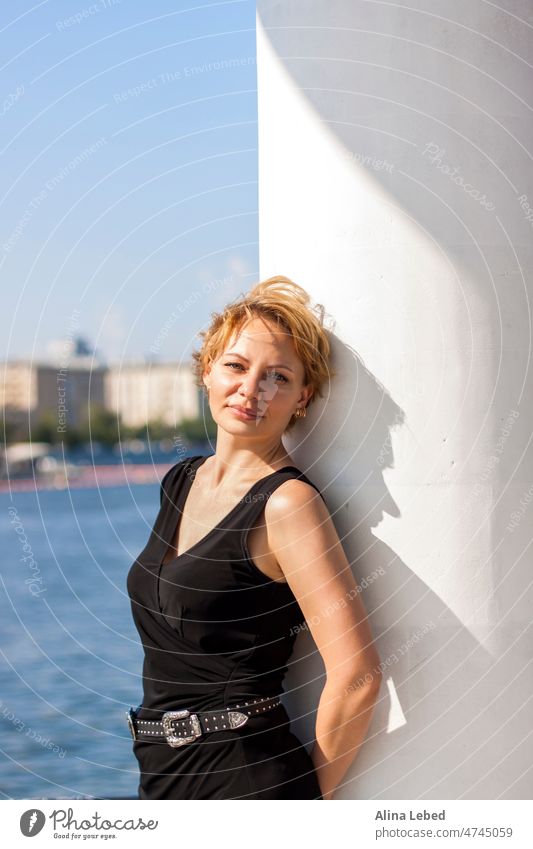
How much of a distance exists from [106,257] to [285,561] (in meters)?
1.16

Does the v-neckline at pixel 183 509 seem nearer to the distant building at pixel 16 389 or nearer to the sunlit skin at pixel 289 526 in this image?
the sunlit skin at pixel 289 526

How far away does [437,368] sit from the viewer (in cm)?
251

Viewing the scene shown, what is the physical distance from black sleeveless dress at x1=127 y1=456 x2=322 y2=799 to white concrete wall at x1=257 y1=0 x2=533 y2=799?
0.21 metres

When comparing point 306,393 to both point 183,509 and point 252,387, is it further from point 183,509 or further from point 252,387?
point 183,509

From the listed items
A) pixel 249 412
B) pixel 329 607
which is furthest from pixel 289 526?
pixel 249 412

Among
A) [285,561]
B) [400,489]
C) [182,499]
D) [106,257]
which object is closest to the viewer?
[285,561]

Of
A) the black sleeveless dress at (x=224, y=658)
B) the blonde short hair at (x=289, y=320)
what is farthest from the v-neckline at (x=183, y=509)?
the blonde short hair at (x=289, y=320)

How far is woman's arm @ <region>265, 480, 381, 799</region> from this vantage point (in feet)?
7.71

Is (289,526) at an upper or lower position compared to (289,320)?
lower

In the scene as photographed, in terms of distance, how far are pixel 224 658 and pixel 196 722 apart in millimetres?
148

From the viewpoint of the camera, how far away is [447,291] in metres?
2.50

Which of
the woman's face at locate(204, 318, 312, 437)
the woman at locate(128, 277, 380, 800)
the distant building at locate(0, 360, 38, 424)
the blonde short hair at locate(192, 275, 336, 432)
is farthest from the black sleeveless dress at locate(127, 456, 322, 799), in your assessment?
the distant building at locate(0, 360, 38, 424)
